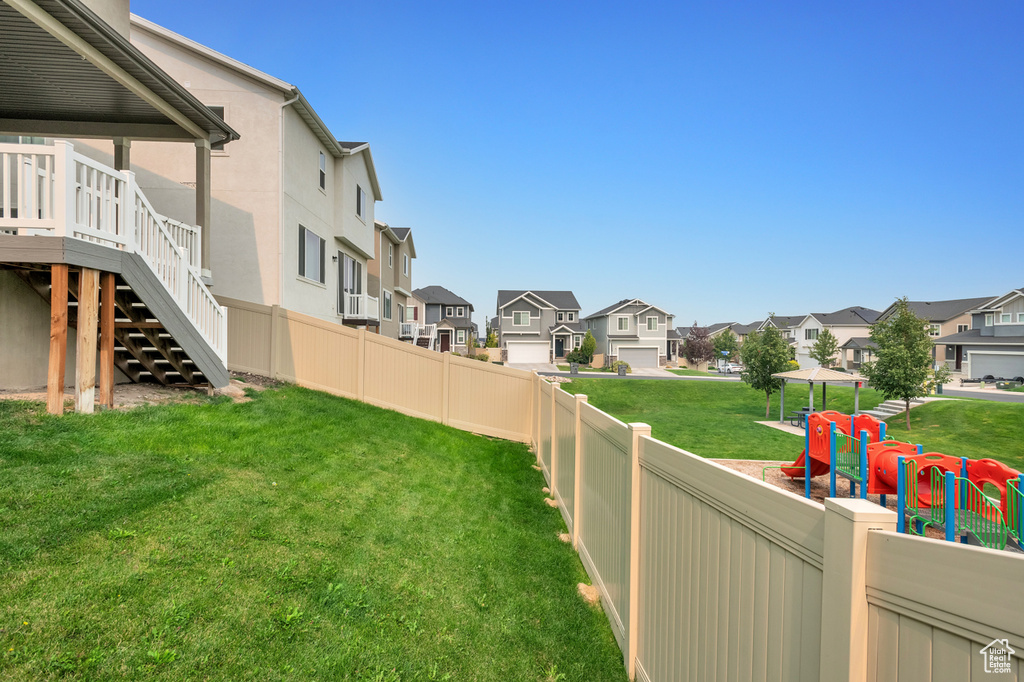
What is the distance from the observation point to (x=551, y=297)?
210 ft

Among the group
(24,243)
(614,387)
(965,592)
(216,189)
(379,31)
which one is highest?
(379,31)

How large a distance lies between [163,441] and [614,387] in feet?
85.3

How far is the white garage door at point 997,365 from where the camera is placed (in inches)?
1517

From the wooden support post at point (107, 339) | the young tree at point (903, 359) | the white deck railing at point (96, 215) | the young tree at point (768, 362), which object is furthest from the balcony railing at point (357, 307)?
the young tree at point (903, 359)

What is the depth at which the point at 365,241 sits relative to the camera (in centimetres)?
2089

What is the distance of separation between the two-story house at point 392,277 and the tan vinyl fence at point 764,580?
2211 cm

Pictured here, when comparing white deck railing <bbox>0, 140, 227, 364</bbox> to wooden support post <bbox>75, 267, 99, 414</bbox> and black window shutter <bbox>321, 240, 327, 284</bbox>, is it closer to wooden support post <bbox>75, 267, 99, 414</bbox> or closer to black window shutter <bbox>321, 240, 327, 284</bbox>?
wooden support post <bbox>75, 267, 99, 414</bbox>

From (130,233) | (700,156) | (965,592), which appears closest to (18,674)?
(965,592)

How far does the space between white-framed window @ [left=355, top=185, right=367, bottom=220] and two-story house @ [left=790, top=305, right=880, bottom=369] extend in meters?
56.3

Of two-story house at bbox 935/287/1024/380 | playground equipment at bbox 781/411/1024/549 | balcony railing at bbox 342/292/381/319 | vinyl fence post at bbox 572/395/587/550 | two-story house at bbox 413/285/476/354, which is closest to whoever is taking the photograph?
vinyl fence post at bbox 572/395/587/550

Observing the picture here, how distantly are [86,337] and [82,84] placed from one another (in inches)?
191

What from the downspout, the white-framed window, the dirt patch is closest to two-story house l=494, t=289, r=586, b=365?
the white-framed window

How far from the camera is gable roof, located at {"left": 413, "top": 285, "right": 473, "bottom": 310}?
62.7 meters

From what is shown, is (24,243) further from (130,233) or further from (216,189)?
(216,189)
